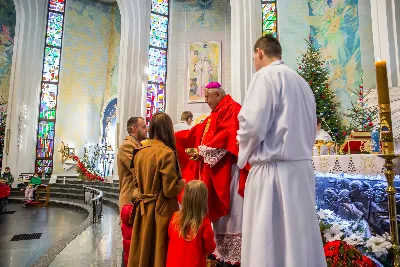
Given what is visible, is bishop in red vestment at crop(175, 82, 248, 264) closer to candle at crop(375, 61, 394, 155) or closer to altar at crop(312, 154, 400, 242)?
candle at crop(375, 61, 394, 155)

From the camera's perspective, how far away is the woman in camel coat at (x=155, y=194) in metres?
2.19

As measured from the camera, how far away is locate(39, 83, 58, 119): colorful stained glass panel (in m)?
14.7

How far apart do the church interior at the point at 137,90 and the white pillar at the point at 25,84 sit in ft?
0.16

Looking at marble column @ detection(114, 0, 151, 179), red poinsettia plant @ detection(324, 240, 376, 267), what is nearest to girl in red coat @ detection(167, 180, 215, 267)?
red poinsettia plant @ detection(324, 240, 376, 267)

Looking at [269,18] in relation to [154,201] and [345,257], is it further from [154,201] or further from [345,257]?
[154,201]

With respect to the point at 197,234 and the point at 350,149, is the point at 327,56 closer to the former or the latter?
the point at 350,149

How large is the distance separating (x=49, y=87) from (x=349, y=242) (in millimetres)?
15291

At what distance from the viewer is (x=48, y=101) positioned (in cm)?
1488

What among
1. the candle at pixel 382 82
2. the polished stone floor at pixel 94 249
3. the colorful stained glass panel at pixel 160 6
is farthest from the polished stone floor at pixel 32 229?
the colorful stained glass panel at pixel 160 6

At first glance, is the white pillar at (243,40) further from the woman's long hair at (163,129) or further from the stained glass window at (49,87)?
the stained glass window at (49,87)

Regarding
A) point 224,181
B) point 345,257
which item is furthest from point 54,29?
point 345,257

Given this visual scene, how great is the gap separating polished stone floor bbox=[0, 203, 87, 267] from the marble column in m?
3.89

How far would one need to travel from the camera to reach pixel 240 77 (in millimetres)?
9555

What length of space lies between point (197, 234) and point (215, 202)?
0.57 m
